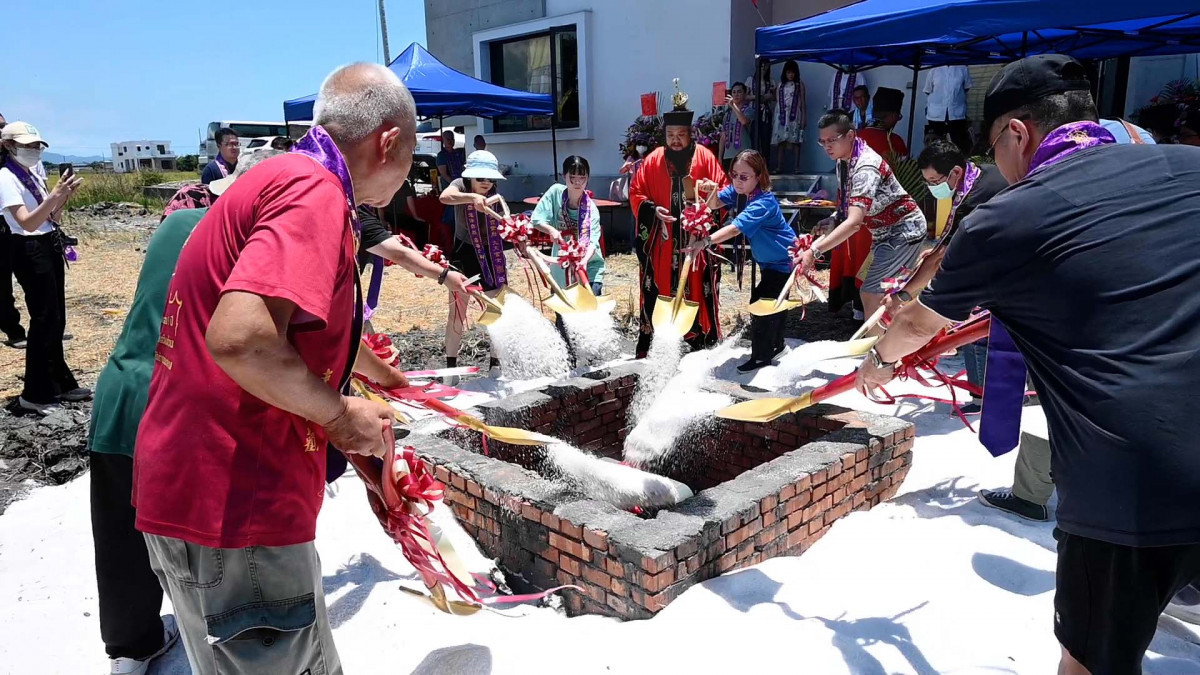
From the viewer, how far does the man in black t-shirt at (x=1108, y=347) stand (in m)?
1.59

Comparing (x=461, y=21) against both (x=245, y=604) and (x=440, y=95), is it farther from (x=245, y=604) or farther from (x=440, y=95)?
(x=245, y=604)

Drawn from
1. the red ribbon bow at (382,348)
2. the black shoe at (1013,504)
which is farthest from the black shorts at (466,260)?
the black shoe at (1013,504)

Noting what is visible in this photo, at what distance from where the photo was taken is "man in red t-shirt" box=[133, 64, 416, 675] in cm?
149

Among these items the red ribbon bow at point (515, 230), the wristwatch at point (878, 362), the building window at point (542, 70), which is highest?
the building window at point (542, 70)

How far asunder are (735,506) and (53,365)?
5.14 m

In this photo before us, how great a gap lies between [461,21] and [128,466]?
50.1ft

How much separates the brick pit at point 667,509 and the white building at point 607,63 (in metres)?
7.54

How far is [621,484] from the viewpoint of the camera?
11.8 ft

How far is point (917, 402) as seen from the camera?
519 cm

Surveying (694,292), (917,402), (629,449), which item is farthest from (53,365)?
(917,402)

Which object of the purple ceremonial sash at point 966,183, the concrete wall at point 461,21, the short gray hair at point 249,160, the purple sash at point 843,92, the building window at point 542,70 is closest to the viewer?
the short gray hair at point 249,160

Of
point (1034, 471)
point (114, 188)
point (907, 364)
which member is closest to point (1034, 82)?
point (907, 364)

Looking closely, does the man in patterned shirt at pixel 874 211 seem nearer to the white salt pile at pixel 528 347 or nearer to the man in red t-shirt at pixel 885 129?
the white salt pile at pixel 528 347

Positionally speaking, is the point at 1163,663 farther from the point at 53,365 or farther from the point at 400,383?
the point at 53,365
